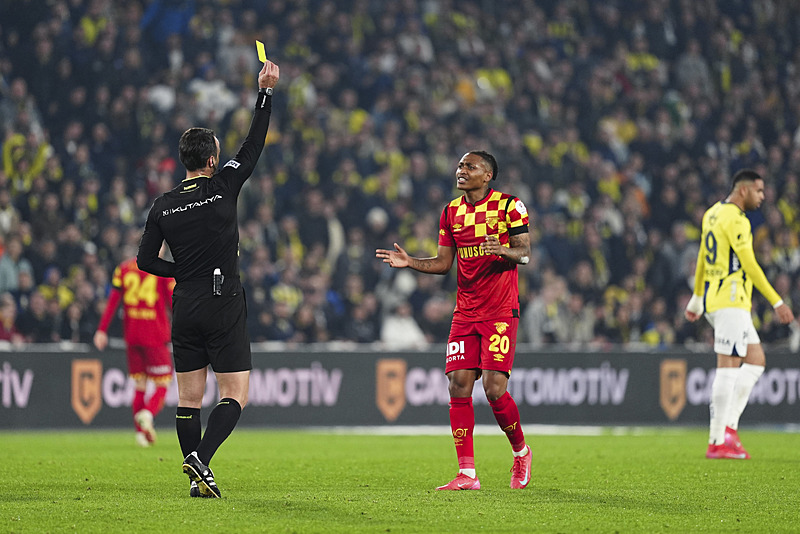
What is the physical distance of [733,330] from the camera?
1088cm

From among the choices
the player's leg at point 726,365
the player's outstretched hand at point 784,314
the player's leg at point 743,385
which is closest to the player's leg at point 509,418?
the player's outstretched hand at point 784,314

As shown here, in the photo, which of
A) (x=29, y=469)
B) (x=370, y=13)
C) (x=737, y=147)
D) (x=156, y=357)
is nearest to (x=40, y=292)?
(x=156, y=357)

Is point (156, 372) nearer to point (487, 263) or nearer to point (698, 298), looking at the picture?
point (698, 298)

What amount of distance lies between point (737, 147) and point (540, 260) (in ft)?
19.3

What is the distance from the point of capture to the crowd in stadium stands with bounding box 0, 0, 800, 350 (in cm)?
1770

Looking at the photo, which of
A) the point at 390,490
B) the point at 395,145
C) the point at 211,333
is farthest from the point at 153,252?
the point at 395,145

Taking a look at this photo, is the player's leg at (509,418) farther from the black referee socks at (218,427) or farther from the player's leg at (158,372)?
the player's leg at (158,372)

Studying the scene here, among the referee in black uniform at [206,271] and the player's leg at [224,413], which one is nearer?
the player's leg at [224,413]

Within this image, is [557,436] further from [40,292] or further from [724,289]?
[40,292]

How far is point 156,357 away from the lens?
42.6 ft

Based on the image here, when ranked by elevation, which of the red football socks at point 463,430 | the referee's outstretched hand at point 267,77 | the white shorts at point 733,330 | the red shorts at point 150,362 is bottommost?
the red football socks at point 463,430

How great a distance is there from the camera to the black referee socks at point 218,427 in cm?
722

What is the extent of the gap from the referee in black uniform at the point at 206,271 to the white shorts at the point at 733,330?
509cm

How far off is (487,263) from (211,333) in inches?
79.2
